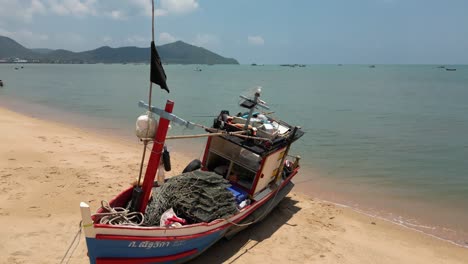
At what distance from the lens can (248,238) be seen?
898 centimetres

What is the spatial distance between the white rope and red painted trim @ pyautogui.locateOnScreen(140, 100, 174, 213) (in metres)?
0.21

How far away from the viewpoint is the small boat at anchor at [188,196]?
20.1ft

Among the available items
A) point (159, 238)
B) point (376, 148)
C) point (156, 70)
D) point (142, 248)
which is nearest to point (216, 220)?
point (159, 238)

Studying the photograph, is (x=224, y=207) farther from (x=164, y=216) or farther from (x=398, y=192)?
(x=398, y=192)

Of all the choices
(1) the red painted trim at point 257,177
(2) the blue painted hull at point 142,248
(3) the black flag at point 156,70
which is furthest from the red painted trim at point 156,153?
(1) the red painted trim at point 257,177

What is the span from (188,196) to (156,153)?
4.00ft

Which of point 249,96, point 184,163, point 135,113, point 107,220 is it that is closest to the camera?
point 107,220

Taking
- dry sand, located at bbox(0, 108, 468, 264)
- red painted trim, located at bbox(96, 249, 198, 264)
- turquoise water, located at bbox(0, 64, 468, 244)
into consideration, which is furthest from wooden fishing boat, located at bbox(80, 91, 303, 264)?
turquoise water, located at bbox(0, 64, 468, 244)

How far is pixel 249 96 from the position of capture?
9.80 meters

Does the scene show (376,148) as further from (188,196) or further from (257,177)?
(188,196)

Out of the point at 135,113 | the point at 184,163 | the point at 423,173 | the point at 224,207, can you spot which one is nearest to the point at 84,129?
the point at 135,113

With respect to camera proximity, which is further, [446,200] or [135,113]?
[135,113]

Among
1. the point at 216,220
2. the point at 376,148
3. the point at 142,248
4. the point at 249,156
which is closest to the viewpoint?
the point at 142,248

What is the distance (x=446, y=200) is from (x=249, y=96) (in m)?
8.33
